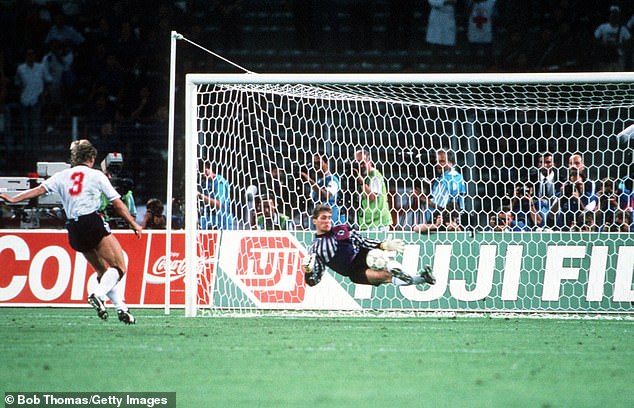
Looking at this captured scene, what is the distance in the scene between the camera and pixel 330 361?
730cm

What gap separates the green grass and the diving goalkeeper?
1.36 metres

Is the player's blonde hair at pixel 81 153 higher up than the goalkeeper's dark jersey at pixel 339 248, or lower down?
higher up

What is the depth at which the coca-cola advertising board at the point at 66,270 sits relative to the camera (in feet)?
44.0

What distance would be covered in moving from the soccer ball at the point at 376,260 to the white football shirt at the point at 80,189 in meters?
3.33

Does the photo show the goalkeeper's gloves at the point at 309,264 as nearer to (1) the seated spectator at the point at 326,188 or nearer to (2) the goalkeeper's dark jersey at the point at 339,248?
(2) the goalkeeper's dark jersey at the point at 339,248

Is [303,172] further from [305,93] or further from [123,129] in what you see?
[123,129]

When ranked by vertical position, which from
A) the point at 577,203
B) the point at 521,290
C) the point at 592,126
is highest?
the point at 592,126

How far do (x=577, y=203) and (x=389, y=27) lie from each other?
7.79 meters

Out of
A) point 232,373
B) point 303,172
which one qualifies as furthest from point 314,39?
point 232,373

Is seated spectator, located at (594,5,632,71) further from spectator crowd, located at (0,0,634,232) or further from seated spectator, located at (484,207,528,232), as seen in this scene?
seated spectator, located at (484,207,528,232)

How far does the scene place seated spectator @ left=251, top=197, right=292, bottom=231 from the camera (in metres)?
13.4

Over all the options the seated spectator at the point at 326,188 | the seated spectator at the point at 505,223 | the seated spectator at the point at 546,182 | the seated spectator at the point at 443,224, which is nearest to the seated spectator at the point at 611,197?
the seated spectator at the point at 546,182

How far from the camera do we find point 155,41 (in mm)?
19547

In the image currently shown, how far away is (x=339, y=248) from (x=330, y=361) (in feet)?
→ 15.9
